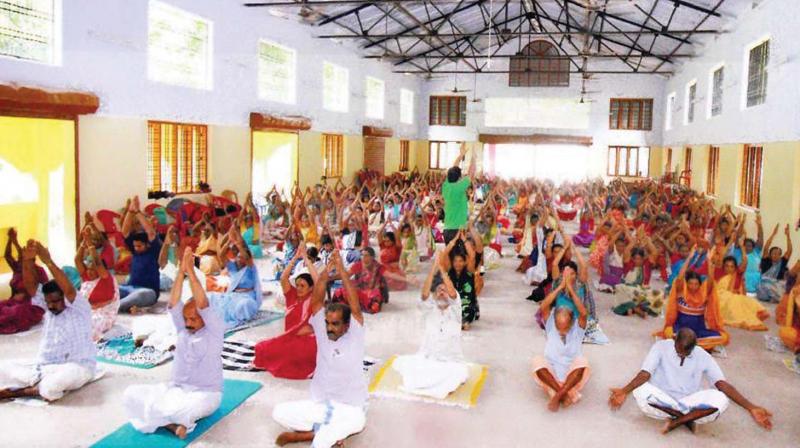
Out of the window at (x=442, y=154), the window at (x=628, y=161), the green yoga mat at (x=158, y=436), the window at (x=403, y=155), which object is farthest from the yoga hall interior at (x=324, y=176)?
the window at (x=442, y=154)

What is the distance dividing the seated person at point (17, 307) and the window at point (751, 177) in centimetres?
1284

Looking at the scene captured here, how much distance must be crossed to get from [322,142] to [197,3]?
7.57 meters

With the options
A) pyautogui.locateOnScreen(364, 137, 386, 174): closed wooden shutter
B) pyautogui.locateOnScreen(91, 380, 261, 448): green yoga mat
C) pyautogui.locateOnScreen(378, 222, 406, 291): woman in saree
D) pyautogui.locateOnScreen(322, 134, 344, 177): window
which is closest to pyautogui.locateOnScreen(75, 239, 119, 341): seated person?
pyautogui.locateOnScreen(91, 380, 261, 448): green yoga mat

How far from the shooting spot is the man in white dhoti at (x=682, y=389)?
198 inches

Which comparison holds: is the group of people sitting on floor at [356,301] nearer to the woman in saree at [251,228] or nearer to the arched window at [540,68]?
the woman in saree at [251,228]

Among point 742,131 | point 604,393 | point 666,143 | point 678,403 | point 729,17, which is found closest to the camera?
point 678,403

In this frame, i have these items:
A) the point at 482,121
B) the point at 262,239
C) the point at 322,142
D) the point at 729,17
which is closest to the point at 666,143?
the point at 482,121

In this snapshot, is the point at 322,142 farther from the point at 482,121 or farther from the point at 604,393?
the point at 604,393

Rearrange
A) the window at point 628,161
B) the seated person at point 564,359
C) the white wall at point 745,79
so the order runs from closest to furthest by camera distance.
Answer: the seated person at point 564,359, the white wall at point 745,79, the window at point 628,161

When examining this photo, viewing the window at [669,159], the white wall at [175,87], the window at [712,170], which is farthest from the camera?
the window at [669,159]

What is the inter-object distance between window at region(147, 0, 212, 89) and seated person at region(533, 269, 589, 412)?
29.8 ft

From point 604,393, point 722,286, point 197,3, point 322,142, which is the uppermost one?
point 197,3

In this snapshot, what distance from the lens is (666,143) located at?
26688mm

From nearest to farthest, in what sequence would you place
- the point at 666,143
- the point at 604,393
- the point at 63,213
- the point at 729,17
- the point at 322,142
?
the point at 604,393 < the point at 63,213 < the point at 729,17 < the point at 322,142 < the point at 666,143
